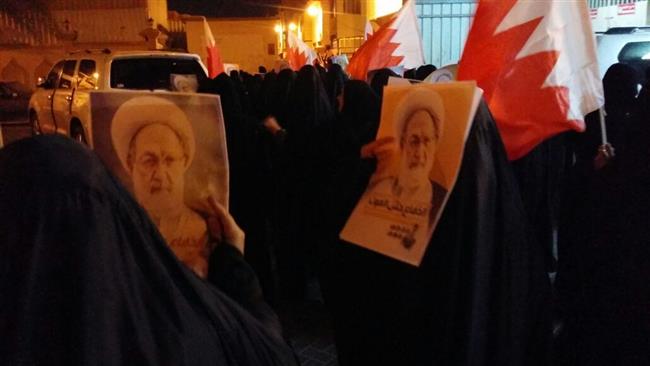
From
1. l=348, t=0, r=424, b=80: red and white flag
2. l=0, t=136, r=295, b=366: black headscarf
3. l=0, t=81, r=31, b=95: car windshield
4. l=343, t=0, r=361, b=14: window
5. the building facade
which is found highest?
l=343, t=0, r=361, b=14: window

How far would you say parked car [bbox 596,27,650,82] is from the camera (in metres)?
9.30

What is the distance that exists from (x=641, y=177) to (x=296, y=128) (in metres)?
2.98

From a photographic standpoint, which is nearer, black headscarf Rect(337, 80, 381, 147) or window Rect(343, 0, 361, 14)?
black headscarf Rect(337, 80, 381, 147)

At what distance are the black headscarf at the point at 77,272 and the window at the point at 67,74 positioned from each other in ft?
35.3

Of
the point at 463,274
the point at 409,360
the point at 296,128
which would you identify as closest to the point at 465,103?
the point at 463,274

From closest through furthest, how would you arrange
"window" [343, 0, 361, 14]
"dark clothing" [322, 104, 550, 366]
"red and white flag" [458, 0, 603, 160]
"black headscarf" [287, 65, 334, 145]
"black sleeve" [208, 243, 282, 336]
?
"black sleeve" [208, 243, 282, 336], "dark clothing" [322, 104, 550, 366], "red and white flag" [458, 0, 603, 160], "black headscarf" [287, 65, 334, 145], "window" [343, 0, 361, 14]

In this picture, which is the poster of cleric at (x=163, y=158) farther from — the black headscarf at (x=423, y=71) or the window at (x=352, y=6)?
the window at (x=352, y=6)

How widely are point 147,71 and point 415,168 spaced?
28.2 feet

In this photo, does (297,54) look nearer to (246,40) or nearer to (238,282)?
(238,282)

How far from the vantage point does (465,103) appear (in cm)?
235

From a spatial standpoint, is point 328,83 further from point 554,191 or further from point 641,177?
point 641,177

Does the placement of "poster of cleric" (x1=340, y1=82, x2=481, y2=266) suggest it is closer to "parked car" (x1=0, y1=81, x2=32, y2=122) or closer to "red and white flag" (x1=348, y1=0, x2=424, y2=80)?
"red and white flag" (x1=348, y1=0, x2=424, y2=80)

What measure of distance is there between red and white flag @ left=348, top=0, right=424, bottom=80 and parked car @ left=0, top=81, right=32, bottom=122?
17.6 m

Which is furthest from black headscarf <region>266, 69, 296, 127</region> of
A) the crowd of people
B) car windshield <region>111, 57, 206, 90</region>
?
car windshield <region>111, 57, 206, 90</region>
